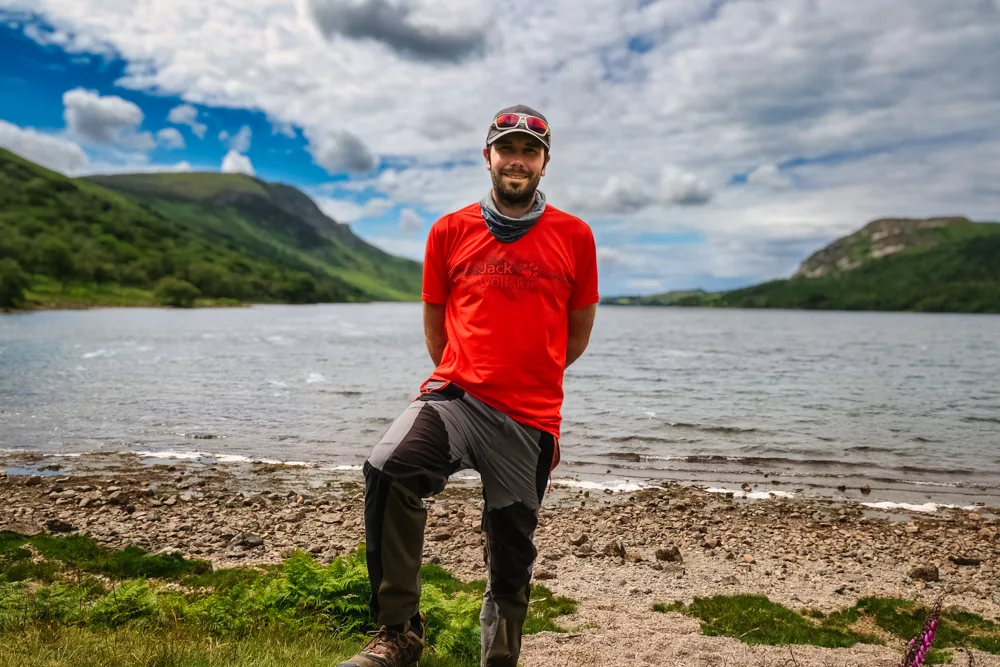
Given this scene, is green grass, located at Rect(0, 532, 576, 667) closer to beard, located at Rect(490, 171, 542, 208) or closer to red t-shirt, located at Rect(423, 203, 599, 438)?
red t-shirt, located at Rect(423, 203, 599, 438)

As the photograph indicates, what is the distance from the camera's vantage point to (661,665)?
23.0ft

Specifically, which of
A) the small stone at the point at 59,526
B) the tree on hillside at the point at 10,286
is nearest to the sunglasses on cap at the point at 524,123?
the small stone at the point at 59,526

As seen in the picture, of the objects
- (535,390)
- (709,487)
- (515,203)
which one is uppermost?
(515,203)

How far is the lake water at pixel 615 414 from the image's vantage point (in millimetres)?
21344

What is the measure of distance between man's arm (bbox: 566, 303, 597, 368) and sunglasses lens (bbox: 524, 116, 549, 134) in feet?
4.59

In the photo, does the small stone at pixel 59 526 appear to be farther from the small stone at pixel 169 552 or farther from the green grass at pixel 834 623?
the green grass at pixel 834 623

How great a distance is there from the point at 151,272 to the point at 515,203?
218723 millimetres

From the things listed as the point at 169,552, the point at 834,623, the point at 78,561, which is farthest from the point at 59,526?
the point at 834,623

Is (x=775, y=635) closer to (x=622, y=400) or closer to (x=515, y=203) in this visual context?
(x=515, y=203)

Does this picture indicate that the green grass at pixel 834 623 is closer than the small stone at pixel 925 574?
Yes

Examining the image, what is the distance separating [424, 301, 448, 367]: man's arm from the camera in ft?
18.2

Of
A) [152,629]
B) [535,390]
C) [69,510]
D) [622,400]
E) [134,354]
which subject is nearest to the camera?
[535,390]

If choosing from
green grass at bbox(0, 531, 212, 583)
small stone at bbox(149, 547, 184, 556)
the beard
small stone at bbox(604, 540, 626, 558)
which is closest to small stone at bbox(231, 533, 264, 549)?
small stone at bbox(149, 547, 184, 556)

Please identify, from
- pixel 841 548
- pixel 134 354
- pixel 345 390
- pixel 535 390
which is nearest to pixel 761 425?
pixel 841 548
